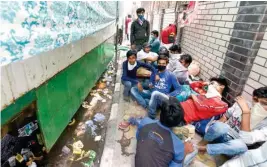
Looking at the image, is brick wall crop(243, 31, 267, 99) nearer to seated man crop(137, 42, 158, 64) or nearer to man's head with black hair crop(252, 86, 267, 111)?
man's head with black hair crop(252, 86, 267, 111)

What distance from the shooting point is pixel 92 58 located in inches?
156

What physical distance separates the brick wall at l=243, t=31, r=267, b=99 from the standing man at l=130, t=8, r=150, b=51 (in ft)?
12.1

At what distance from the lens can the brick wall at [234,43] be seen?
256 centimetres

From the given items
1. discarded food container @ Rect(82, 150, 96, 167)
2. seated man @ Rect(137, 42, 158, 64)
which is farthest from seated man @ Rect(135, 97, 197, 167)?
seated man @ Rect(137, 42, 158, 64)

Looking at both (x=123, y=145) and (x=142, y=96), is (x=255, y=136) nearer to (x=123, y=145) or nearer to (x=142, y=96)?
(x=123, y=145)

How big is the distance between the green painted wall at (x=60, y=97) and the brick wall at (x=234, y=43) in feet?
9.73

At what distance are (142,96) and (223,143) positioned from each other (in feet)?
6.42

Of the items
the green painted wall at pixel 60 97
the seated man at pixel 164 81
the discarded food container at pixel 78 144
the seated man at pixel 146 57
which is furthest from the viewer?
the seated man at pixel 146 57

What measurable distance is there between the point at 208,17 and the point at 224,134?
328cm

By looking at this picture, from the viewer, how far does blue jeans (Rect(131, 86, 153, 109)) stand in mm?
3653

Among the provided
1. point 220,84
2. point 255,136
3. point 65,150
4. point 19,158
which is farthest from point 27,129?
point 220,84

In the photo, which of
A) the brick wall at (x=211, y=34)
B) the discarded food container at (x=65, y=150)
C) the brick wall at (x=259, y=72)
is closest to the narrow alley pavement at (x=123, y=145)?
the discarded food container at (x=65, y=150)

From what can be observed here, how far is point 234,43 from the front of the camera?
10.1 feet

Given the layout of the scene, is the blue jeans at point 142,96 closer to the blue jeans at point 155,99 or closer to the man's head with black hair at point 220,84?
the blue jeans at point 155,99
